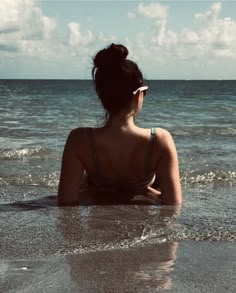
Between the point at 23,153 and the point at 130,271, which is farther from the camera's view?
the point at 23,153

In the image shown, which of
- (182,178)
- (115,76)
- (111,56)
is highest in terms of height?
(111,56)

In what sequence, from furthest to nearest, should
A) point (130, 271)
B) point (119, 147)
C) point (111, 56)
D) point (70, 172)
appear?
point (70, 172), point (119, 147), point (111, 56), point (130, 271)

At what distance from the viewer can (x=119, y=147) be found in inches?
159

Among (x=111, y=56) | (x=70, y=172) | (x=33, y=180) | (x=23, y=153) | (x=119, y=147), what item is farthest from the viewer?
(x=23, y=153)

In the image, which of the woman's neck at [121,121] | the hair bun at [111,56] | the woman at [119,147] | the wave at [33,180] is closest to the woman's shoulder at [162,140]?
the woman at [119,147]

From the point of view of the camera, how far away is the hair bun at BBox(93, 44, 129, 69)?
147 inches

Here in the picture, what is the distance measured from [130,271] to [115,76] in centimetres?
149

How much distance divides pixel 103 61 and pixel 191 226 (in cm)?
136

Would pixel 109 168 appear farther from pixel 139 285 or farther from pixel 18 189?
pixel 18 189

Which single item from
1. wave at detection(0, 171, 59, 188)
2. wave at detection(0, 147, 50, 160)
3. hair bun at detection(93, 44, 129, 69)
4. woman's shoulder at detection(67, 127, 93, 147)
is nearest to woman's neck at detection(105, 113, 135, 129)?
woman's shoulder at detection(67, 127, 93, 147)

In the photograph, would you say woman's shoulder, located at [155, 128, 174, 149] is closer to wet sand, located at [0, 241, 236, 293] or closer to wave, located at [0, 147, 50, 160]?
wet sand, located at [0, 241, 236, 293]

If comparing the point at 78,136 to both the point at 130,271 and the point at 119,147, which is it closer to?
the point at 119,147

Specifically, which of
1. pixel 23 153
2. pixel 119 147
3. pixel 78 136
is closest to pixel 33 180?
pixel 23 153

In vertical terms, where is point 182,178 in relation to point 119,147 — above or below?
below
